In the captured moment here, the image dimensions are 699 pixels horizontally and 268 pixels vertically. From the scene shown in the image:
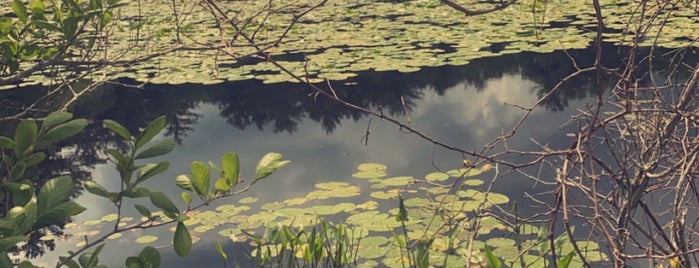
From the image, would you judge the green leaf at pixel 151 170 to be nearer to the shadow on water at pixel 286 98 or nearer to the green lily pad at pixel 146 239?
the green lily pad at pixel 146 239

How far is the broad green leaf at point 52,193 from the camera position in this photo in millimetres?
742

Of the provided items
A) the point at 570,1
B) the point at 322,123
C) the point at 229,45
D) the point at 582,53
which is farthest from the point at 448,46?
the point at 229,45

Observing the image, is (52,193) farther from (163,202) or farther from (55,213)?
(163,202)

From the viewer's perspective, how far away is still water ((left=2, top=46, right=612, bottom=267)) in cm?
402

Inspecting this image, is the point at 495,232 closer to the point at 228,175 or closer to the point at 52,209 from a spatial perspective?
the point at 228,175

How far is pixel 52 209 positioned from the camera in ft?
2.46

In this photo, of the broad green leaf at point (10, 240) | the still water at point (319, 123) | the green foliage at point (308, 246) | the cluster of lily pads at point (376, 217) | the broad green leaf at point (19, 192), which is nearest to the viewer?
the broad green leaf at point (10, 240)

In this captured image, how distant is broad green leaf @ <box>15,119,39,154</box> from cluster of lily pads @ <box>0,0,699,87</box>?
4308 mm

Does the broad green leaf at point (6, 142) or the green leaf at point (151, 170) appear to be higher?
the broad green leaf at point (6, 142)

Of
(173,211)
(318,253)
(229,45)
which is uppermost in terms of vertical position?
(229,45)

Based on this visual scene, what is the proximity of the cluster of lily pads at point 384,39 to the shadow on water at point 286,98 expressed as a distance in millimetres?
96

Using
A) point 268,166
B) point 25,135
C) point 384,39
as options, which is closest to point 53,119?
point 25,135

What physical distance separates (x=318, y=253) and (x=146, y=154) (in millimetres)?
1339

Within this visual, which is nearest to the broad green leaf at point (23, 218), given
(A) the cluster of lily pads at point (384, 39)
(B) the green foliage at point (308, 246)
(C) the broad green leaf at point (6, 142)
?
(C) the broad green leaf at point (6, 142)
